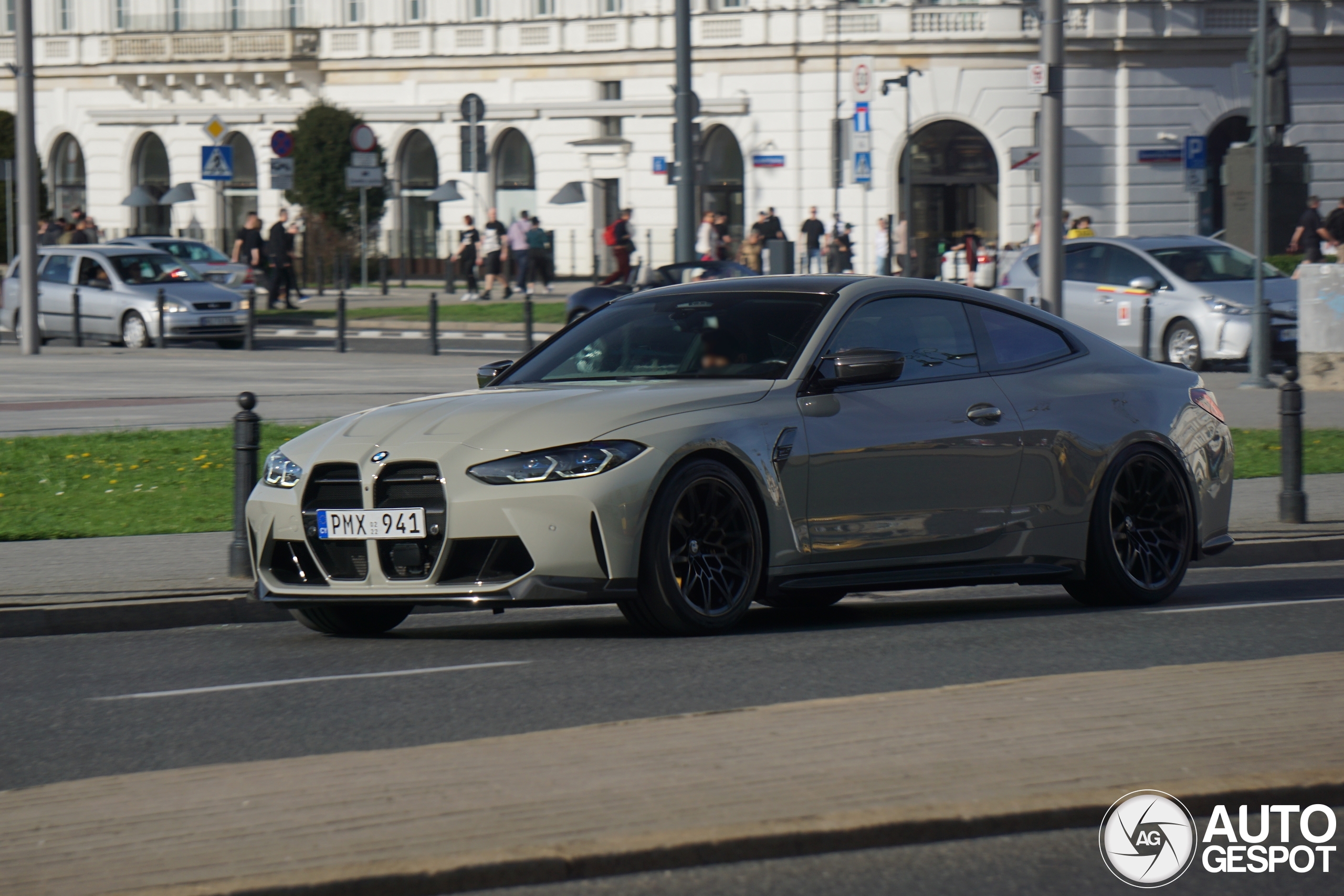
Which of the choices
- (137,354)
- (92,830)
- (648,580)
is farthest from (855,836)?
(137,354)

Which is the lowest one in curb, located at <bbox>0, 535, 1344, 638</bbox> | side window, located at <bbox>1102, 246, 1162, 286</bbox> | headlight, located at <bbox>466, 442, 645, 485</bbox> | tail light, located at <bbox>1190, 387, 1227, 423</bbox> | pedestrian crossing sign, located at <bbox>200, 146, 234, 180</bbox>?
curb, located at <bbox>0, 535, 1344, 638</bbox>

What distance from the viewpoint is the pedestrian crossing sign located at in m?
35.9

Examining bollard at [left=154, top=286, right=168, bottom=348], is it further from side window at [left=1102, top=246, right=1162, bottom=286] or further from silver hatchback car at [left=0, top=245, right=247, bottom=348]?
side window at [left=1102, top=246, right=1162, bottom=286]

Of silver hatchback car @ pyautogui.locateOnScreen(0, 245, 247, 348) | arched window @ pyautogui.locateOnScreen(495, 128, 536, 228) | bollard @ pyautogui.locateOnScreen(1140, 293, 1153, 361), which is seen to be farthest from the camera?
arched window @ pyautogui.locateOnScreen(495, 128, 536, 228)

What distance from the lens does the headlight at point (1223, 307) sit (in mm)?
22688

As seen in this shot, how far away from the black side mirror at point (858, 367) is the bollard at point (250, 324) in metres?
21.8

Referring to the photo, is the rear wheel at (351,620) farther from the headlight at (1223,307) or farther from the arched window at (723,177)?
the arched window at (723,177)

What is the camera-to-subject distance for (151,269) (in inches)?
1207

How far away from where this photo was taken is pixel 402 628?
8.73 metres

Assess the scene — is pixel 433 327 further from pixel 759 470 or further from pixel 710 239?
pixel 759 470

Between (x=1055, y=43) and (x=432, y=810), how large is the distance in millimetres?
13553

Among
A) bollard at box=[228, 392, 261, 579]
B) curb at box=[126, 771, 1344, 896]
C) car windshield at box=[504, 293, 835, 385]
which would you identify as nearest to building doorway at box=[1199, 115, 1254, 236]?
bollard at box=[228, 392, 261, 579]

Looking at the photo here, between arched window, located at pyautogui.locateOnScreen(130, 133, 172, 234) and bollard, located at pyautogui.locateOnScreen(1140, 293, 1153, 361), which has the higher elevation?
arched window, located at pyautogui.locateOnScreen(130, 133, 172, 234)

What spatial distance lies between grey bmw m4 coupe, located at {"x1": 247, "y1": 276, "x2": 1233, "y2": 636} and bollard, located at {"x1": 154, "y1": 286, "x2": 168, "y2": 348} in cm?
2126
